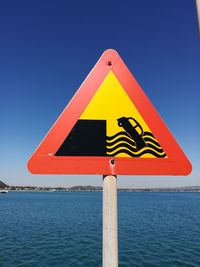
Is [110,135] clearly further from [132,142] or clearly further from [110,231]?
[110,231]

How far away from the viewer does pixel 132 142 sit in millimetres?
1754

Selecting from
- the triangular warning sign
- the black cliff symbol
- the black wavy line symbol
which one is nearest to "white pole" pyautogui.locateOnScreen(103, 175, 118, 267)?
the triangular warning sign

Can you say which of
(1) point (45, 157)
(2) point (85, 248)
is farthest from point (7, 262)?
(1) point (45, 157)

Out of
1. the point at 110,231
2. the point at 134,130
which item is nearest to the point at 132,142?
the point at 134,130

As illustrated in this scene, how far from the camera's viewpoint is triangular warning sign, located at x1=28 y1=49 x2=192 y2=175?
1.69m

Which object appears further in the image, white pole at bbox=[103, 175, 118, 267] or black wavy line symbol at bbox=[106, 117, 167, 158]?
black wavy line symbol at bbox=[106, 117, 167, 158]

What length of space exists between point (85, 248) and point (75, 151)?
21057 millimetres

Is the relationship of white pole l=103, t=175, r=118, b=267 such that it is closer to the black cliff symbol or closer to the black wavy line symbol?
the black wavy line symbol

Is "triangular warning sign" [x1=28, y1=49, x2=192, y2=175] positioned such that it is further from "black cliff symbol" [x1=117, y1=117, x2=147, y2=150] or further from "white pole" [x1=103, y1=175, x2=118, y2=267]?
"white pole" [x1=103, y1=175, x2=118, y2=267]

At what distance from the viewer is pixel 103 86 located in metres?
1.86

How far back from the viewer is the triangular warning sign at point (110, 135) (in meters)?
1.69

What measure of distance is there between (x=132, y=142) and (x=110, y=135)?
0.57 ft

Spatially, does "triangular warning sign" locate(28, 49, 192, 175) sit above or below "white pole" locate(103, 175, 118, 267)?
above

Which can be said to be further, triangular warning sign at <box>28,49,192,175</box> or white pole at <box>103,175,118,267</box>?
triangular warning sign at <box>28,49,192,175</box>
